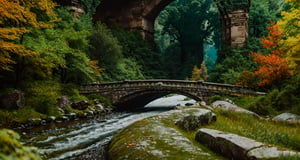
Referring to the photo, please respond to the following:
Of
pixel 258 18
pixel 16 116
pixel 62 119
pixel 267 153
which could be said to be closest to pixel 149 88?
pixel 62 119

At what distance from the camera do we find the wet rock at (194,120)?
7906 mm

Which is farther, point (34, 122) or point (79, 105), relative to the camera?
point (79, 105)

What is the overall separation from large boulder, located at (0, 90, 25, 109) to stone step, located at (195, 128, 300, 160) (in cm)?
1215

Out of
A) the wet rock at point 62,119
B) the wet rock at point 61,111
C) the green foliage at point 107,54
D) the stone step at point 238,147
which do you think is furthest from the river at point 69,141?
the green foliage at point 107,54

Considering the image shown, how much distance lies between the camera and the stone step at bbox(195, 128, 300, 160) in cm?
406

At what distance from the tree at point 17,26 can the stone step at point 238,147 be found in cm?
1030

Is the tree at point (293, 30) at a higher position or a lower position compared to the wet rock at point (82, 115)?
higher

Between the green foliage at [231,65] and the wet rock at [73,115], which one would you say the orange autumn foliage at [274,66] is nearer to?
the green foliage at [231,65]

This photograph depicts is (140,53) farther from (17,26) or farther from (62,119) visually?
(17,26)

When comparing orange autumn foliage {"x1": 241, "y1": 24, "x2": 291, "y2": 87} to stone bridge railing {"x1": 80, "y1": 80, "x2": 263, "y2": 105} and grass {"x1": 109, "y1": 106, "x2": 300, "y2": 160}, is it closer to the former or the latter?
stone bridge railing {"x1": 80, "y1": 80, "x2": 263, "y2": 105}

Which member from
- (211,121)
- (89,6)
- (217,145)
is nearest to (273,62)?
(211,121)

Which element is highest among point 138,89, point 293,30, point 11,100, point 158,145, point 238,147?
point 293,30

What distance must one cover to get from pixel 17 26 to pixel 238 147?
14089 mm

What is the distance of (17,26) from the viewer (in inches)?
568
